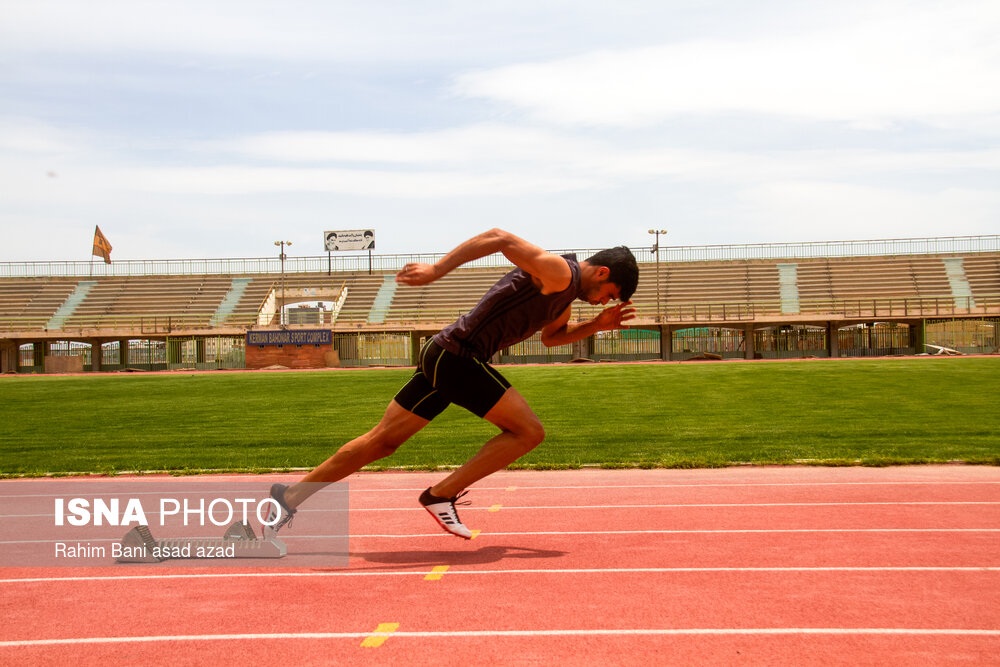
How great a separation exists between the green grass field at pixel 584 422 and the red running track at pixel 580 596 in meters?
3.55

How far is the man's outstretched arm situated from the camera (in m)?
4.53

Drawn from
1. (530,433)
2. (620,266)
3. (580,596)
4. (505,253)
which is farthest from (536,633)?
(620,266)

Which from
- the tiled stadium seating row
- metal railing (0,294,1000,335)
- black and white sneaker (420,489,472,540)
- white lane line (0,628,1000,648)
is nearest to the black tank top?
black and white sneaker (420,489,472,540)

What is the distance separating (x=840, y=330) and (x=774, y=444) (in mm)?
42438

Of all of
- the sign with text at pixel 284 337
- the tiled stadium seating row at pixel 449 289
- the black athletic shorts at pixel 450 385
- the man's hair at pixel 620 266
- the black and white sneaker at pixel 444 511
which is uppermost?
the tiled stadium seating row at pixel 449 289

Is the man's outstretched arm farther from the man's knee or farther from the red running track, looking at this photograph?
the red running track

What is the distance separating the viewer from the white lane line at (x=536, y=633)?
12.2 ft

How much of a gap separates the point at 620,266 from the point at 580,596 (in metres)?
1.81

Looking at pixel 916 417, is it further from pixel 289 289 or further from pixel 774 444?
pixel 289 289

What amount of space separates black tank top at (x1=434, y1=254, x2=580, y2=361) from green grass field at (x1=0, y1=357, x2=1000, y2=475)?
195 inches

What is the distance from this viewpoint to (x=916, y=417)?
582 inches

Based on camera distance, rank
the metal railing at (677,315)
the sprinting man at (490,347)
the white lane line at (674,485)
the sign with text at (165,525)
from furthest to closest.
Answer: the metal railing at (677,315), the white lane line at (674,485), the sign with text at (165,525), the sprinting man at (490,347)

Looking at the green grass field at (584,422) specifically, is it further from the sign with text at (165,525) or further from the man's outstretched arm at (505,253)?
the man's outstretched arm at (505,253)

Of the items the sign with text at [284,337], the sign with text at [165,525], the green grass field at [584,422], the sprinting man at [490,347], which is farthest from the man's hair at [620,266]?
the sign with text at [284,337]
